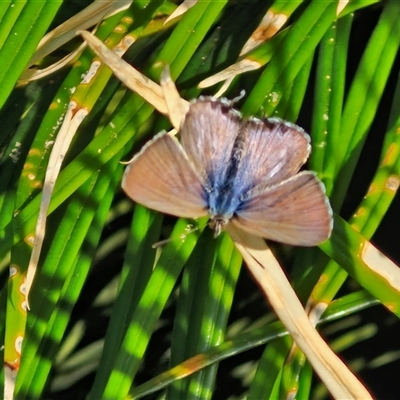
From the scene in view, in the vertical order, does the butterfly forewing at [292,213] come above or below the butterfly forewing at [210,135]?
below

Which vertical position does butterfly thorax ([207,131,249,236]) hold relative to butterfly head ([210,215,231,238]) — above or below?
above

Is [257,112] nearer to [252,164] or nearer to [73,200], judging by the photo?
[252,164]

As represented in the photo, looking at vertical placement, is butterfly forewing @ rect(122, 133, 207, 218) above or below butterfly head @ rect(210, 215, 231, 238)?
above
